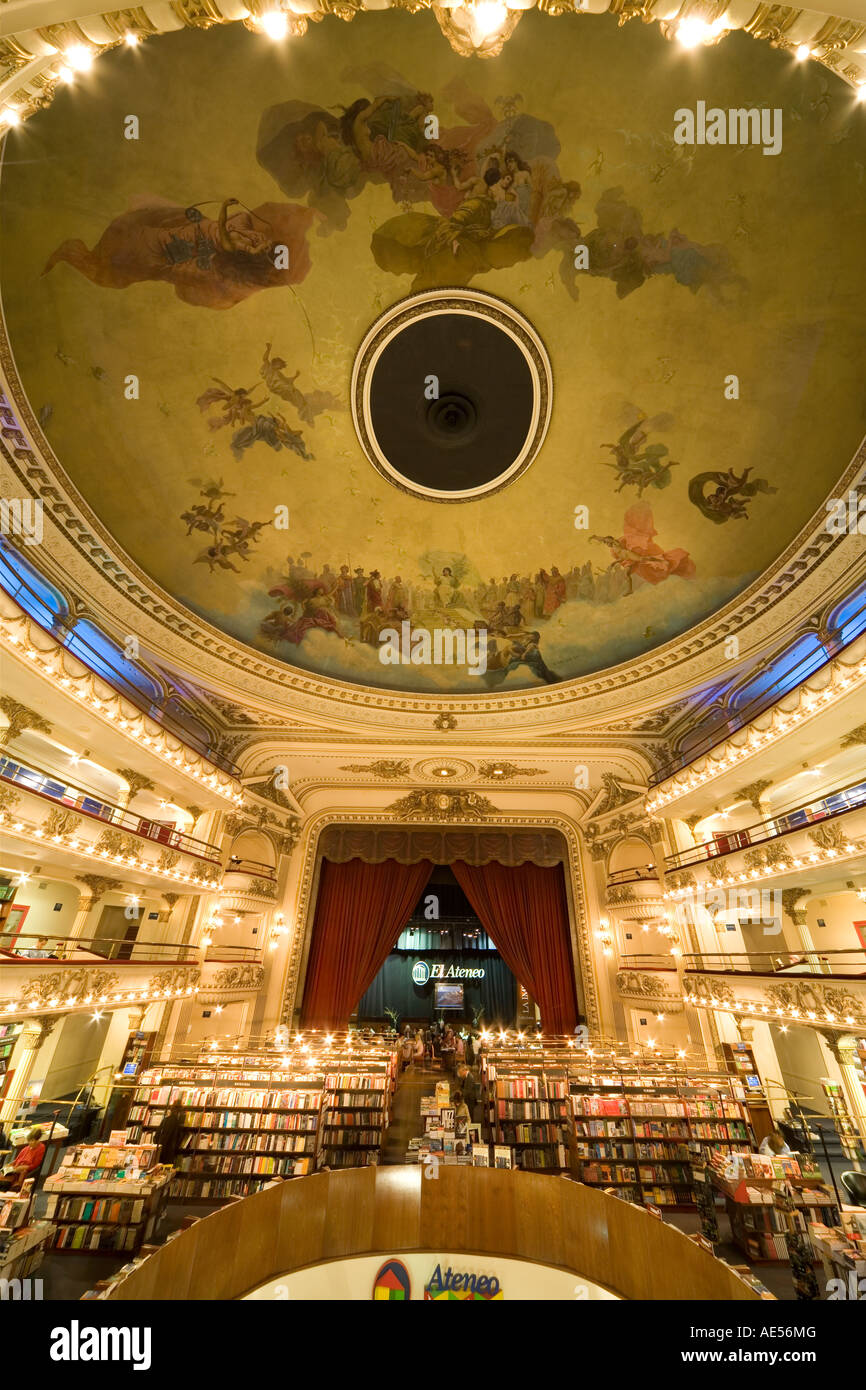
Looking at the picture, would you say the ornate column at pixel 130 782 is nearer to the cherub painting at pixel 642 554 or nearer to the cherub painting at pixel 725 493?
the cherub painting at pixel 642 554

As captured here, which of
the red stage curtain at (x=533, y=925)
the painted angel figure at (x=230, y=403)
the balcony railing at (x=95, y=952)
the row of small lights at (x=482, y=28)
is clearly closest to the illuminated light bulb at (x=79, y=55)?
the row of small lights at (x=482, y=28)

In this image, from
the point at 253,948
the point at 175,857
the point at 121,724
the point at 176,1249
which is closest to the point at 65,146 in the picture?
A: the point at 121,724

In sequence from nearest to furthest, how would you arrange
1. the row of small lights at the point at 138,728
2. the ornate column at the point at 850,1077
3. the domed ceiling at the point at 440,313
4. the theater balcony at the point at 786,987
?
the domed ceiling at the point at 440,313 < the row of small lights at the point at 138,728 < the theater balcony at the point at 786,987 < the ornate column at the point at 850,1077

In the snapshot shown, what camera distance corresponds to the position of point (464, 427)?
11148 millimetres

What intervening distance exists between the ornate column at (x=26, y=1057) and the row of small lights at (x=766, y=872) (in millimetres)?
14414

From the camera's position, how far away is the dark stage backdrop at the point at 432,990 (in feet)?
73.9

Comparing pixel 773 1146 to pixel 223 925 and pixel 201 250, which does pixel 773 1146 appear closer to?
Result: pixel 223 925

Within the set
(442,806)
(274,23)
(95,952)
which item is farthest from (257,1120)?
(274,23)

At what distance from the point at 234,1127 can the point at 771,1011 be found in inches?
380

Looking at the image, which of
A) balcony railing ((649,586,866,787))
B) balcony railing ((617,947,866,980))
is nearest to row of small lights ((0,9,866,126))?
balcony railing ((649,586,866,787))

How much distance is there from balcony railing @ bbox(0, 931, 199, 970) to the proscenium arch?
14.2ft

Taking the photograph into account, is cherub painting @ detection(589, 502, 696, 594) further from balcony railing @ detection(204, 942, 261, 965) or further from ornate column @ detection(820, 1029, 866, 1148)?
balcony railing @ detection(204, 942, 261, 965)

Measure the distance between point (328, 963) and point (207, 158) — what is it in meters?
18.9

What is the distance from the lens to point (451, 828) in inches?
737
